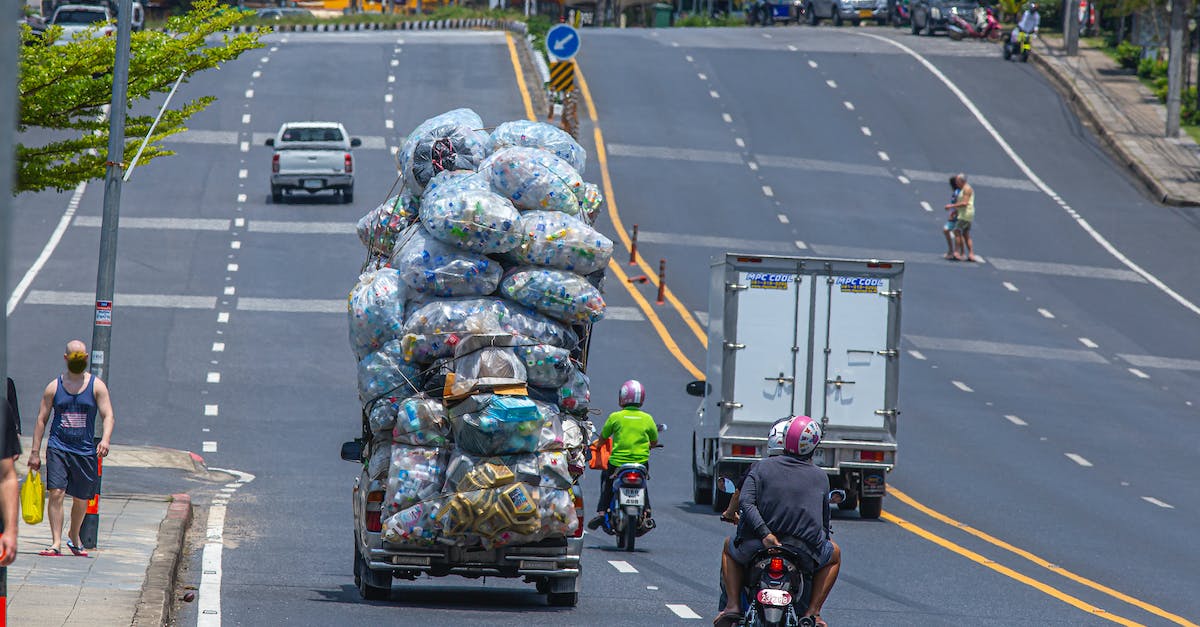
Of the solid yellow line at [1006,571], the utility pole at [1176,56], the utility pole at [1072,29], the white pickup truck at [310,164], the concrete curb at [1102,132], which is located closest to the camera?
the solid yellow line at [1006,571]

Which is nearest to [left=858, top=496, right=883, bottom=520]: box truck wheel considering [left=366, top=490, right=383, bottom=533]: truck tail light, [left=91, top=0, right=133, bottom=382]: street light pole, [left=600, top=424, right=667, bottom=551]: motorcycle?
[left=600, top=424, right=667, bottom=551]: motorcycle

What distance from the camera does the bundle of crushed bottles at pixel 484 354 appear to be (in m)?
12.6

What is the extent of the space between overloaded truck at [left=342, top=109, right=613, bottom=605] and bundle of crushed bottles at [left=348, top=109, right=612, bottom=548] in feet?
0.04

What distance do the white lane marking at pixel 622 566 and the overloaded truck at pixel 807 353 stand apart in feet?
12.6

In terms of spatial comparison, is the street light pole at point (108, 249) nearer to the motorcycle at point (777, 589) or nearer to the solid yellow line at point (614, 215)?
the motorcycle at point (777, 589)

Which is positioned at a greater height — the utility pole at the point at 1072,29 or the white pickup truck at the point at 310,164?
the utility pole at the point at 1072,29

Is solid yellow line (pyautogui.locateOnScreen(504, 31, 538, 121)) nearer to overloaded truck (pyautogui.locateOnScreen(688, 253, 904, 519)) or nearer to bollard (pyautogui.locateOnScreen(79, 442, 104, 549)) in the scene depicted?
overloaded truck (pyautogui.locateOnScreen(688, 253, 904, 519))

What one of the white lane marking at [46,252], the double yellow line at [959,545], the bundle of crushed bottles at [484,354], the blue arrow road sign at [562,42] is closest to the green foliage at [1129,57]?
the blue arrow road sign at [562,42]

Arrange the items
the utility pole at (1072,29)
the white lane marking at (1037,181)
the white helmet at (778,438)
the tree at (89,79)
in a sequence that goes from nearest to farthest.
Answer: the white helmet at (778,438), the tree at (89,79), the white lane marking at (1037,181), the utility pole at (1072,29)

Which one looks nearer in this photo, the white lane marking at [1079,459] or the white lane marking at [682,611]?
the white lane marking at [682,611]

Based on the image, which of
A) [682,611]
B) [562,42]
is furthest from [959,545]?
[562,42]

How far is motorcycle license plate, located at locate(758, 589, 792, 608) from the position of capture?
9688 millimetres

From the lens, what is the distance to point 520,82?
5434 centimetres

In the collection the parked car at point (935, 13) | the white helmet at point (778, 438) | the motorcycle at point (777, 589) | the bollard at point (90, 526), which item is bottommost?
the bollard at point (90, 526)
